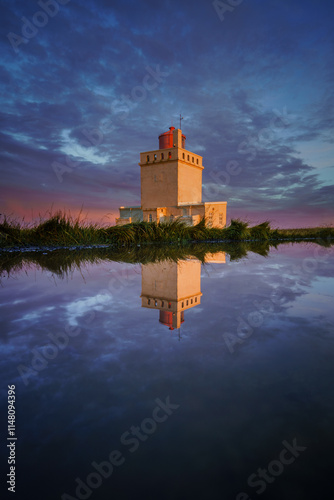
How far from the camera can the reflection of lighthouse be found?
169 centimetres

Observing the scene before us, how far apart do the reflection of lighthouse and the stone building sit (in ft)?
61.5

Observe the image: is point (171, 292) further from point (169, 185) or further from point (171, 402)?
point (169, 185)

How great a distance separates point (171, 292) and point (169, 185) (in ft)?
73.6

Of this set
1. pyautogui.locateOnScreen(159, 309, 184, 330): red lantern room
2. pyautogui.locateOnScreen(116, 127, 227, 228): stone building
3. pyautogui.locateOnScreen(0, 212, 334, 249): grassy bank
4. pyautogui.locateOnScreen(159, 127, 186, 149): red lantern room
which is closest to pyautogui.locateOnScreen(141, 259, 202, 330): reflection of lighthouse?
pyautogui.locateOnScreen(159, 309, 184, 330): red lantern room

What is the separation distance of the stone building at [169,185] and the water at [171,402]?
20.4m

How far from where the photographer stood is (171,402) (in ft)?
2.70

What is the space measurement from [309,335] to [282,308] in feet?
1.62

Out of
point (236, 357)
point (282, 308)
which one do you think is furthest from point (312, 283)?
point (236, 357)

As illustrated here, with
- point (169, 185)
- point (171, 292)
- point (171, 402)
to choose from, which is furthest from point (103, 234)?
point (169, 185)

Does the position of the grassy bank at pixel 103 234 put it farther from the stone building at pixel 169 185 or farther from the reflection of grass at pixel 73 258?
the stone building at pixel 169 185

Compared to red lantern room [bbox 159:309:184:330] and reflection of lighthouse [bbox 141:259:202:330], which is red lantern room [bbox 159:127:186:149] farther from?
red lantern room [bbox 159:309:184:330]

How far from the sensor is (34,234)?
301 inches

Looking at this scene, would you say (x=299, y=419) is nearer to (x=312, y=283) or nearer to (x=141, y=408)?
(x=141, y=408)

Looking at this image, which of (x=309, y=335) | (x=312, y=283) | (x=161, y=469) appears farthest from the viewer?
(x=312, y=283)
